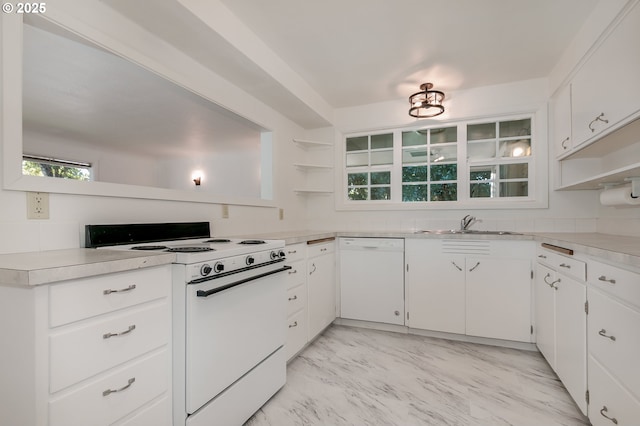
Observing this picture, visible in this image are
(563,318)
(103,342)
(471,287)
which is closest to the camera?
(103,342)

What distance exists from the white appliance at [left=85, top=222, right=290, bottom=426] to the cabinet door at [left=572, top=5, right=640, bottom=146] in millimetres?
2085

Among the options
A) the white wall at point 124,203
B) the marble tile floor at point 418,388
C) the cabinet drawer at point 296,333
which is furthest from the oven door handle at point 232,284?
the marble tile floor at point 418,388

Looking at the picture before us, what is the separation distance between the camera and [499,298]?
261 centimetres

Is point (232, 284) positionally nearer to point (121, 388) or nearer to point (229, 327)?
point (229, 327)

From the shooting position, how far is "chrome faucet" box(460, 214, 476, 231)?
3123 mm

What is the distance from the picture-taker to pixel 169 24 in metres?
1.74

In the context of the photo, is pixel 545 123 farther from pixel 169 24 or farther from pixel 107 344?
pixel 107 344

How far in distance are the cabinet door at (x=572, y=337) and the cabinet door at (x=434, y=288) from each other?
31.3 inches

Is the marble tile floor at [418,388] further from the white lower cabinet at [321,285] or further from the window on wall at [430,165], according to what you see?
the window on wall at [430,165]

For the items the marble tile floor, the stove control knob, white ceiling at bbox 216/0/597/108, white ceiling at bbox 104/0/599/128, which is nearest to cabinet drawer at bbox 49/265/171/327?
the stove control knob

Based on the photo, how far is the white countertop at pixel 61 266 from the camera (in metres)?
0.86

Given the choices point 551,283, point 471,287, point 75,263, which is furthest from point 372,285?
point 75,263

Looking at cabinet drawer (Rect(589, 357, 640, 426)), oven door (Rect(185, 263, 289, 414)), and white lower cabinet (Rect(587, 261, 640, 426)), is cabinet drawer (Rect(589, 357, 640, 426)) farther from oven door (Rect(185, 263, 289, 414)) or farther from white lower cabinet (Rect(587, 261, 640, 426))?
oven door (Rect(185, 263, 289, 414))

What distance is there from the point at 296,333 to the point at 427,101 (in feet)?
8.05
